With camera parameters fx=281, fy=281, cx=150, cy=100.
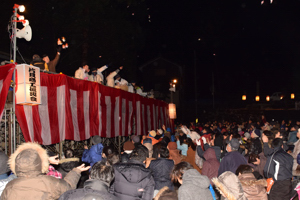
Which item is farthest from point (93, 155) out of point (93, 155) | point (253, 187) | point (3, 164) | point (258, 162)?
point (253, 187)

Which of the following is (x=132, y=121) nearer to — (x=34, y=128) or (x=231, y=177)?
(x=34, y=128)

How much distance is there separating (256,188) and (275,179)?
5.11ft

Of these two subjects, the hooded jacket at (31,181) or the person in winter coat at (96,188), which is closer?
the person in winter coat at (96,188)

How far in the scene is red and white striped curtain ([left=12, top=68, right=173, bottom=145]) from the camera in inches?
272

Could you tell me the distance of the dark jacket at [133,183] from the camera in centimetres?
447

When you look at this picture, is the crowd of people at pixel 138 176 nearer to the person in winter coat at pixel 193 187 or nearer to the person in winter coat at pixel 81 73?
the person in winter coat at pixel 193 187

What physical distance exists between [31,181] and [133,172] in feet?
5.90

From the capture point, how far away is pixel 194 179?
383cm

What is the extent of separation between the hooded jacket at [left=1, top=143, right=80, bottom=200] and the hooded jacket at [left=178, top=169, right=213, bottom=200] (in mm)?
1562

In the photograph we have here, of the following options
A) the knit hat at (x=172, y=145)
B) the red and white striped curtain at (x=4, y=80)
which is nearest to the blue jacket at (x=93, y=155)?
the knit hat at (x=172, y=145)

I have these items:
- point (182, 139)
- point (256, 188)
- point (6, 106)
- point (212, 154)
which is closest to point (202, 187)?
point (256, 188)

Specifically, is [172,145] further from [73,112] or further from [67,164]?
[73,112]

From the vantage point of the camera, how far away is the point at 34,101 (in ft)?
20.9

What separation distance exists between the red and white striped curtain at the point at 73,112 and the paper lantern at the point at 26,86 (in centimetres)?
39
